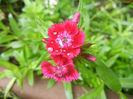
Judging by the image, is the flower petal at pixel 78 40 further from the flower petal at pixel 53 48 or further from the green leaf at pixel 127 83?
the green leaf at pixel 127 83

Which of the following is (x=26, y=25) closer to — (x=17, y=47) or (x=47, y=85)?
(x=17, y=47)

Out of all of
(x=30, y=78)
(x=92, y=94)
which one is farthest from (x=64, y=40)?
(x=30, y=78)

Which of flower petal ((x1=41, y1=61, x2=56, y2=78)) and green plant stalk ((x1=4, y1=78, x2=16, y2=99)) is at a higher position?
flower petal ((x1=41, y1=61, x2=56, y2=78))

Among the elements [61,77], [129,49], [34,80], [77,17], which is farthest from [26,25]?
[129,49]

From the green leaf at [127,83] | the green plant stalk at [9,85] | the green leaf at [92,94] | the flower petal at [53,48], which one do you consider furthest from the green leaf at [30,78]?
the green leaf at [127,83]

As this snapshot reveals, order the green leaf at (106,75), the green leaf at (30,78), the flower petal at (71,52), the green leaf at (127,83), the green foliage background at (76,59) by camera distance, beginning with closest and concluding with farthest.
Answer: the flower petal at (71,52) < the green leaf at (106,75) < the green foliage background at (76,59) < the green leaf at (127,83) < the green leaf at (30,78)

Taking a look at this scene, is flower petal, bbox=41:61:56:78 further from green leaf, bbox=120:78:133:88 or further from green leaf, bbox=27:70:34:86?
green leaf, bbox=120:78:133:88

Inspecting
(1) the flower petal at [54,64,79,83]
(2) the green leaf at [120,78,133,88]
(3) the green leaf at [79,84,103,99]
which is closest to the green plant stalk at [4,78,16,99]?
(3) the green leaf at [79,84,103,99]
